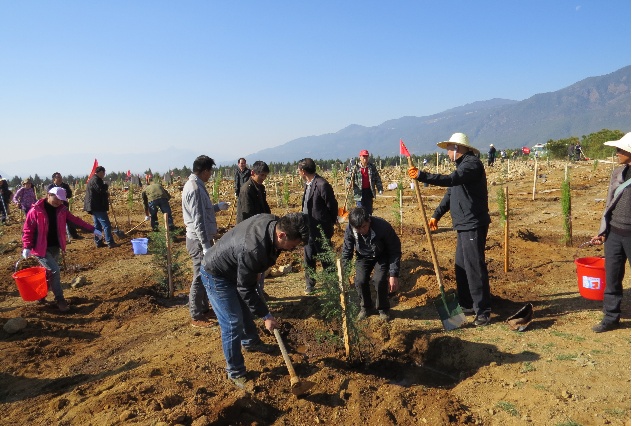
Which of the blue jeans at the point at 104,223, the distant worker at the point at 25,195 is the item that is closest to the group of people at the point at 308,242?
the blue jeans at the point at 104,223

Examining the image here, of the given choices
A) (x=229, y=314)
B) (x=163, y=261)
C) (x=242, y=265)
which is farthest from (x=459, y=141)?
(x=163, y=261)

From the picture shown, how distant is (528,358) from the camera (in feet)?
12.4

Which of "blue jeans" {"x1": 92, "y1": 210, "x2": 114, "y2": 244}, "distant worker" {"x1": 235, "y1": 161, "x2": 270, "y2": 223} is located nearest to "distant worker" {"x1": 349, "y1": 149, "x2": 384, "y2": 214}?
"distant worker" {"x1": 235, "y1": 161, "x2": 270, "y2": 223}

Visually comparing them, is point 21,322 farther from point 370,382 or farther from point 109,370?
point 370,382

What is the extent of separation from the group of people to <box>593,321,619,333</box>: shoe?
0.04 ft

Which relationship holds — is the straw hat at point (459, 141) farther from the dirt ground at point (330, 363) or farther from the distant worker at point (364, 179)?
the distant worker at point (364, 179)

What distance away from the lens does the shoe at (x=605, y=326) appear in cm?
409

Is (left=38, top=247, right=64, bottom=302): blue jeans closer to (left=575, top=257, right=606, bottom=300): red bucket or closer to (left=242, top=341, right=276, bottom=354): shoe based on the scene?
(left=242, top=341, right=276, bottom=354): shoe

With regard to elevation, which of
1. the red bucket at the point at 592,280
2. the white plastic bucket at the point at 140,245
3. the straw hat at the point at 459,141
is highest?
the straw hat at the point at 459,141

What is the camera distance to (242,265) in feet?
9.98

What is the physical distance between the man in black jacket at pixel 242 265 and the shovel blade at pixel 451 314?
6.89ft

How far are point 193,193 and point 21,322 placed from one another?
2798 mm

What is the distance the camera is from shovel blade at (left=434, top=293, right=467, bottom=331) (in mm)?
4531

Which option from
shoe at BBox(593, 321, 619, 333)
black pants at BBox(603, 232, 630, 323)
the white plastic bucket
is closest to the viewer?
black pants at BBox(603, 232, 630, 323)
